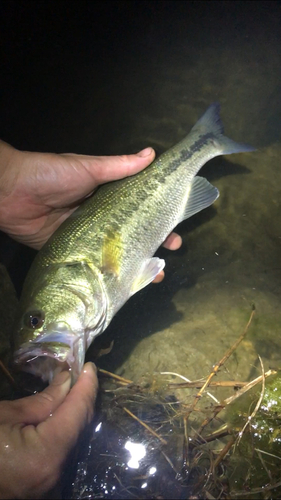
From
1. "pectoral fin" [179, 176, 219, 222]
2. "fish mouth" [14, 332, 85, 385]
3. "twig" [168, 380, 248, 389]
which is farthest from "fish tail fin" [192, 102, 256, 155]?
"fish mouth" [14, 332, 85, 385]

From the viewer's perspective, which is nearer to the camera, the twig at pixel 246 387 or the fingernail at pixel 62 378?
the fingernail at pixel 62 378

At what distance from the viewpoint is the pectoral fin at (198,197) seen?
10.00ft

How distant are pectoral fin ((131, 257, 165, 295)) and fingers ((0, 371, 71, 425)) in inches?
30.5

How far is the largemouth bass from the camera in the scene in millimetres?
2170

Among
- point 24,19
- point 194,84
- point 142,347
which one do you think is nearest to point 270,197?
point 194,84

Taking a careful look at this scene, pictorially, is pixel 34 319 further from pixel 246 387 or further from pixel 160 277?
pixel 246 387

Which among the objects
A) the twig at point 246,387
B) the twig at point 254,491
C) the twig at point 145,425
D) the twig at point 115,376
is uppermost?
the twig at point 246,387

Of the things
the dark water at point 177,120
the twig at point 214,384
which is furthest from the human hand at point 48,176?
the twig at point 214,384

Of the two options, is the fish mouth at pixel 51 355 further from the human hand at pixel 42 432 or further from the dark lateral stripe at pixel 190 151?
the dark lateral stripe at pixel 190 151

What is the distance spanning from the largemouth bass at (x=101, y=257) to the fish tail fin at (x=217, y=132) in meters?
0.01

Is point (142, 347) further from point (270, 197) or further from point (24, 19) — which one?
point (24, 19)

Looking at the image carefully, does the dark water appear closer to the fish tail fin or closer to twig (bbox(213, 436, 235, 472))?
twig (bbox(213, 436, 235, 472))

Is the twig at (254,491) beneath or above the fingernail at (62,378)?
beneath

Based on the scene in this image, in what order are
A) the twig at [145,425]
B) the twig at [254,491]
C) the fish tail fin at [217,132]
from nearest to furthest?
the twig at [254,491] < the twig at [145,425] < the fish tail fin at [217,132]
